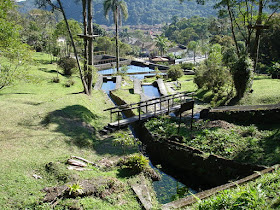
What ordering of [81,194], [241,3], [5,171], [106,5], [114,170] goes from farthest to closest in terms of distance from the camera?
[106,5] < [241,3] < [114,170] < [5,171] < [81,194]

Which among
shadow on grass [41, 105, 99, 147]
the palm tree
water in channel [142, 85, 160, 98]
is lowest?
water in channel [142, 85, 160, 98]

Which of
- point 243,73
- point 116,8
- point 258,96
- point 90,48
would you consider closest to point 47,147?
point 90,48

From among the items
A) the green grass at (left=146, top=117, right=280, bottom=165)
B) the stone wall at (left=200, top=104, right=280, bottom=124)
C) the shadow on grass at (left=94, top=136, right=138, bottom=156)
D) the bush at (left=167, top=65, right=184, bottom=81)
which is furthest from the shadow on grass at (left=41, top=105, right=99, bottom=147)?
the bush at (left=167, top=65, right=184, bottom=81)

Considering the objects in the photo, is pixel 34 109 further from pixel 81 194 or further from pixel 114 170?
pixel 81 194

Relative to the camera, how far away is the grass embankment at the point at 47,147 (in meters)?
6.86

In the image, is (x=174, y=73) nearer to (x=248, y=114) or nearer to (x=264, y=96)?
(x=264, y=96)

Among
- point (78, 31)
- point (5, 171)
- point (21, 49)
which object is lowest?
point (5, 171)

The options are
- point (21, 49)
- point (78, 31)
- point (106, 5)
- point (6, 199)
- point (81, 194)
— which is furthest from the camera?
point (78, 31)

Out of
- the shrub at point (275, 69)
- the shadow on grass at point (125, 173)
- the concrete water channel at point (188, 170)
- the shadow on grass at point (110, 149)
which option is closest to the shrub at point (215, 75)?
the shrub at point (275, 69)

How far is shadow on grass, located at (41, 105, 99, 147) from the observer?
11756 mm

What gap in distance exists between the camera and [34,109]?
13852mm

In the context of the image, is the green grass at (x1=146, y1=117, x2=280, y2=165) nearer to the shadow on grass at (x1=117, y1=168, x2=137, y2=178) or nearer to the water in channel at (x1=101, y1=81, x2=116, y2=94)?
the shadow on grass at (x1=117, y1=168, x2=137, y2=178)

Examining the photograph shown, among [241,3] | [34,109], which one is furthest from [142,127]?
[241,3]

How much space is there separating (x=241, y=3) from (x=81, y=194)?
17550mm
